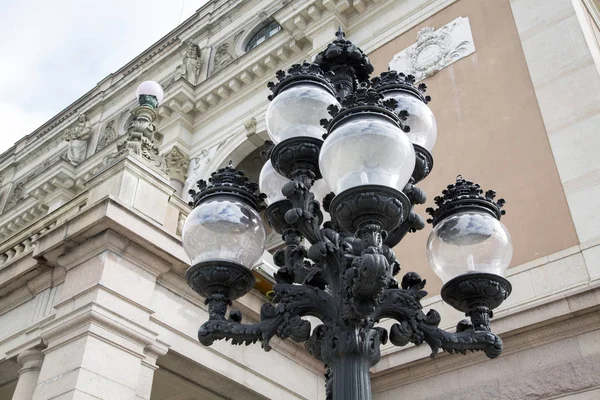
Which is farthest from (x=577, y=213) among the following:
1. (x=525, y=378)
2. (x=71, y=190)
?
(x=71, y=190)

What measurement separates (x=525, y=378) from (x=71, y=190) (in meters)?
17.1

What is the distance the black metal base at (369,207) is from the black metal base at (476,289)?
29.0 inches

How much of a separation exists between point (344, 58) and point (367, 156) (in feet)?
7.16

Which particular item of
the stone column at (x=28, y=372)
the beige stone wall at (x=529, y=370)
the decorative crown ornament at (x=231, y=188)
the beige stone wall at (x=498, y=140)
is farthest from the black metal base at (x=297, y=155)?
the beige stone wall at (x=498, y=140)

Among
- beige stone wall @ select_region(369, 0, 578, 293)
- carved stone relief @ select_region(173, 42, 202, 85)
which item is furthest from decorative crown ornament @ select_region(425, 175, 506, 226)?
carved stone relief @ select_region(173, 42, 202, 85)

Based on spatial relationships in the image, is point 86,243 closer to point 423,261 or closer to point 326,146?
point 326,146

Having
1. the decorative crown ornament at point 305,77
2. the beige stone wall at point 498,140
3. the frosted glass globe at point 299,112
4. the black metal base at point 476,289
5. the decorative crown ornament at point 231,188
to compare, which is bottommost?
the black metal base at point 476,289

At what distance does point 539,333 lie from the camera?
8.62 m

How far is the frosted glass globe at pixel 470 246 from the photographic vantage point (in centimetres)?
390

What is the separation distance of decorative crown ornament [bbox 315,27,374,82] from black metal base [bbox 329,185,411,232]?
2323 mm

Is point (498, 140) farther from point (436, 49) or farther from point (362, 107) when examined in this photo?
point (362, 107)

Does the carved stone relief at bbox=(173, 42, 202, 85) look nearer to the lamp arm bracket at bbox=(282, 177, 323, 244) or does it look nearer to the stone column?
the stone column

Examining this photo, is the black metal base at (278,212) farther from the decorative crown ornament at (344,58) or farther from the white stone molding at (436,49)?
the white stone molding at (436,49)

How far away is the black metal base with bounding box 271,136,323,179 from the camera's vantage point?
4312mm
